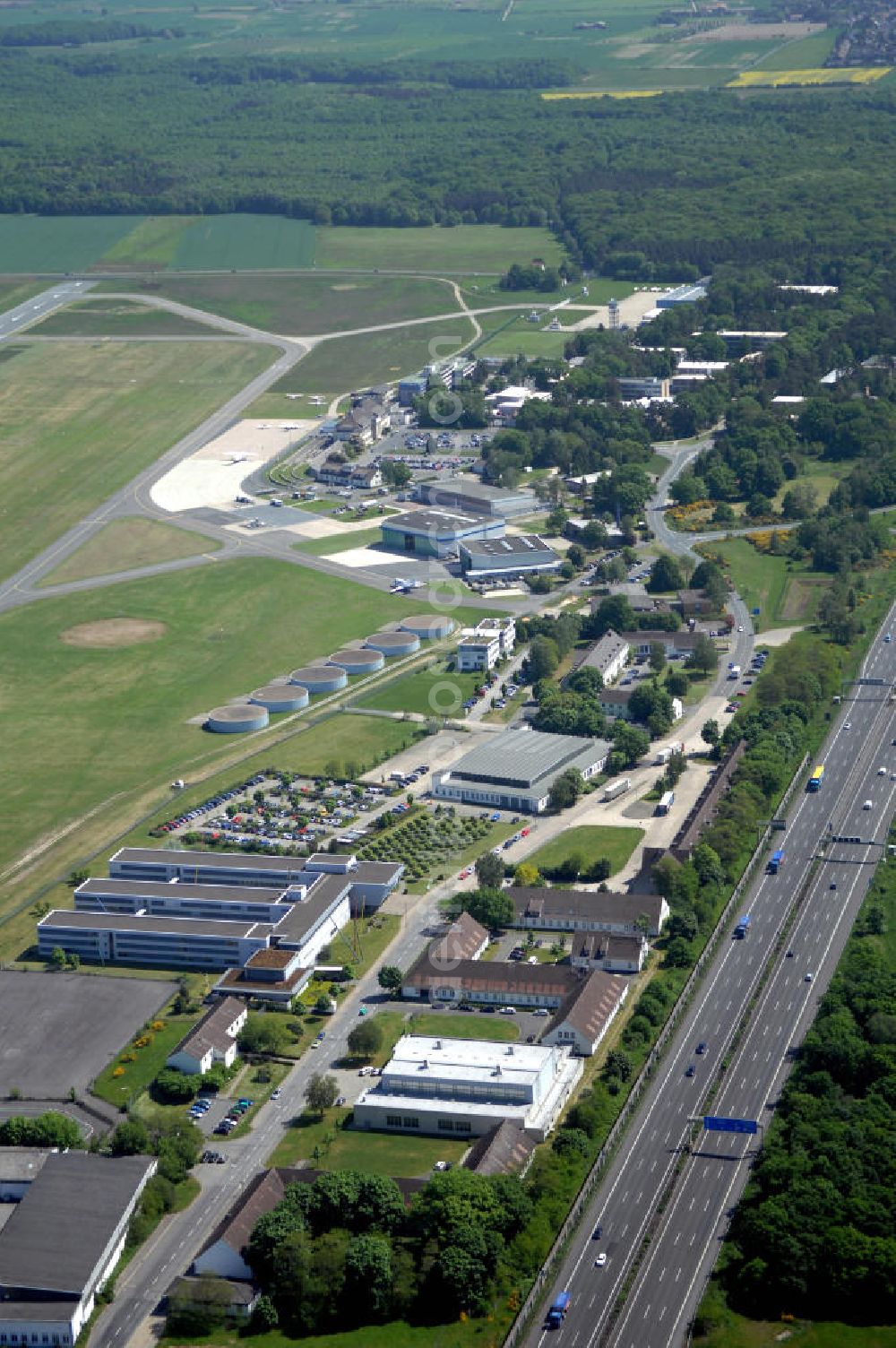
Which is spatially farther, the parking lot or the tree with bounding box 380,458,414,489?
the tree with bounding box 380,458,414,489

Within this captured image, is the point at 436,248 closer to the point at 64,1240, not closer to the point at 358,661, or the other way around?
the point at 358,661

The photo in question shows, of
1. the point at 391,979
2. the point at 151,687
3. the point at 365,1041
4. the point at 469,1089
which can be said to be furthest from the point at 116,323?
the point at 469,1089

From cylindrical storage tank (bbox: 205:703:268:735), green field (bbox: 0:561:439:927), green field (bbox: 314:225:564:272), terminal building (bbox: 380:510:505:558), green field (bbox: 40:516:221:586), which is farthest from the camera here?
green field (bbox: 314:225:564:272)

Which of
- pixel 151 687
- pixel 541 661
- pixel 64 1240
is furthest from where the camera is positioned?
pixel 151 687

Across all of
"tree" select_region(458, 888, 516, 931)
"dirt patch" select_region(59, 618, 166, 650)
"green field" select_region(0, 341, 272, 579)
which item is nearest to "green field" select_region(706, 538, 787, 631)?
"dirt patch" select_region(59, 618, 166, 650)

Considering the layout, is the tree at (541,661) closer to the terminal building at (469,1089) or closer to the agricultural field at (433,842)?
the agricultural field at (433,842)

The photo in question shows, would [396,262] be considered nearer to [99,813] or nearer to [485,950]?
[99,813]

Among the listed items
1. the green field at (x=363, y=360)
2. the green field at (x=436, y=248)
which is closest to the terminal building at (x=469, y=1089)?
the green field at (x=363, y=360)

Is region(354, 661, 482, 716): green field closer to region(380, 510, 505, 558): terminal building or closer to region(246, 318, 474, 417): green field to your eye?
region(380, 510, 505, 558): terminal building
